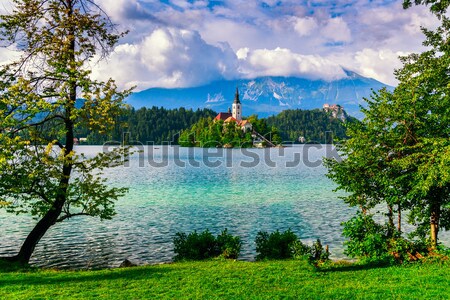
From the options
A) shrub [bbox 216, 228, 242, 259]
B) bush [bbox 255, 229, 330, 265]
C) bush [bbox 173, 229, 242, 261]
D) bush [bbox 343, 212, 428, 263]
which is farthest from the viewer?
bush [bbox 173, 229, 242, 261]

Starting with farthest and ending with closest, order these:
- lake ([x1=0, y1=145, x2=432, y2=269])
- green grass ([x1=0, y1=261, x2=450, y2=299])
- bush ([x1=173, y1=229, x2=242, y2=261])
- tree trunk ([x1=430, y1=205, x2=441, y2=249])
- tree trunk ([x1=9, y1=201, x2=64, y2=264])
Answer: lake ([x1=0, y1=145, x2=432, y2=269]), bush ([x1=173, y1=229, x2=242, y2=261]), tree trunk ([x1=9, y1=201, x2=64, y2=264]), tree trunk ([x1=430, y1=205, x2=441, y2=249]), green grass ([x1=0, y1=261, x2=450, y2=299])

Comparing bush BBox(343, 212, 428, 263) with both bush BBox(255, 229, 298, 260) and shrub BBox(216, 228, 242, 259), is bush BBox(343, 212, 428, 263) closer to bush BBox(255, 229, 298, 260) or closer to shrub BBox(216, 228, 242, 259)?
bush BBox(255, 229, 298, 260)

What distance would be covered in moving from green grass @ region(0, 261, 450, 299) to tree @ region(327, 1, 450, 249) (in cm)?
309

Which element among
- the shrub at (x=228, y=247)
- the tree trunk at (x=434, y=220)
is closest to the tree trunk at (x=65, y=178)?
the shrub at (x=228, y=247)

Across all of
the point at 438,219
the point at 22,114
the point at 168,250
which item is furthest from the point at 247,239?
the point at 22,114

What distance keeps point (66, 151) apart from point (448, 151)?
15860mm

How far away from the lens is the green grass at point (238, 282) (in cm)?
1147

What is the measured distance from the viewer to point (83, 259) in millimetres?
20859

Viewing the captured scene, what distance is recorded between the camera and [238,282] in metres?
13.0

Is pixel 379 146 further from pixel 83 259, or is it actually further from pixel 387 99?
pixel 83 259

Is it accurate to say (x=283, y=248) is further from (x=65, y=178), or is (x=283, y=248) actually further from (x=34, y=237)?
(x=34, y=237)

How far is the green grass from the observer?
37.6ft

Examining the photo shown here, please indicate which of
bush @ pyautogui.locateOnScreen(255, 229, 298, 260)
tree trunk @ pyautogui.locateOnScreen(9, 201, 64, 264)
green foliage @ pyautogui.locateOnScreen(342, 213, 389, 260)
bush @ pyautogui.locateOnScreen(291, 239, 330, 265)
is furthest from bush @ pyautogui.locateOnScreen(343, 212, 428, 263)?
tree trunk @ pyautogui.locateOnScreen(9, 201, 64, 264)

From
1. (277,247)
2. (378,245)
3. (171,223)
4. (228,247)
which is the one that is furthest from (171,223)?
(378,245)
